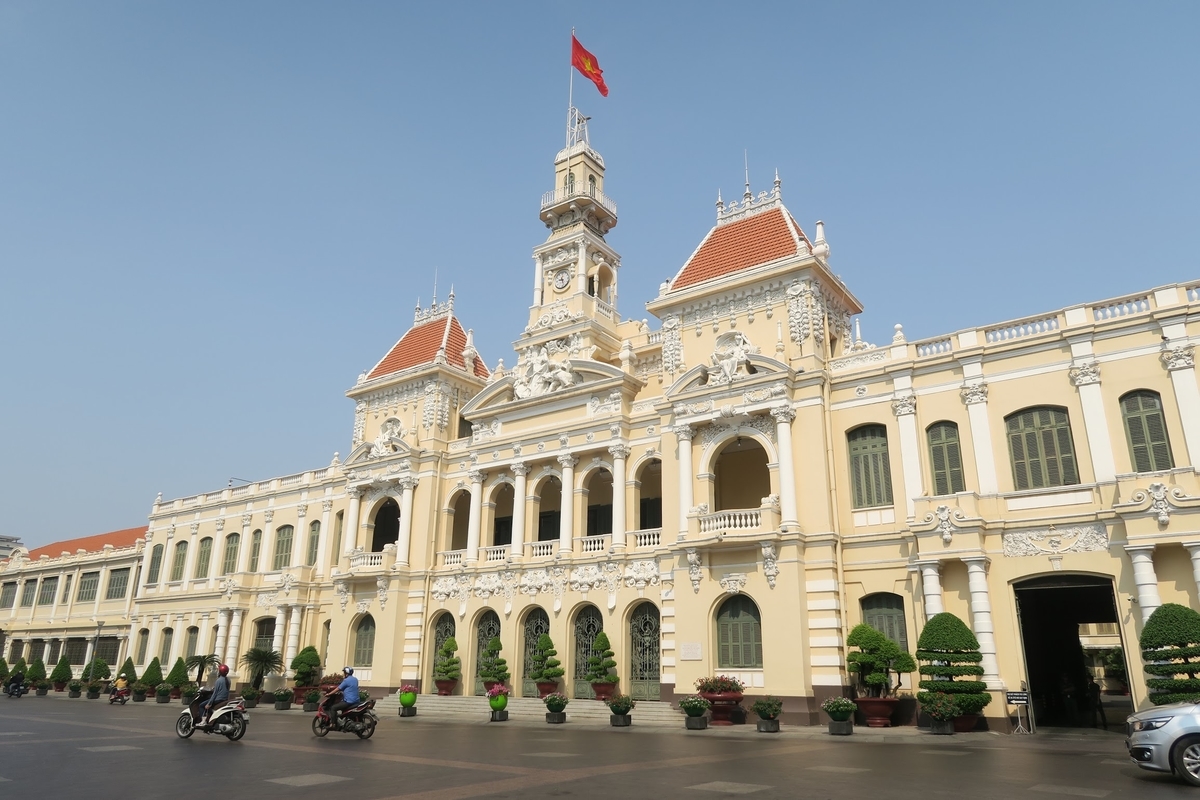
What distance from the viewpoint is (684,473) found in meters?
27.8

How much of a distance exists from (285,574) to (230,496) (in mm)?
7965

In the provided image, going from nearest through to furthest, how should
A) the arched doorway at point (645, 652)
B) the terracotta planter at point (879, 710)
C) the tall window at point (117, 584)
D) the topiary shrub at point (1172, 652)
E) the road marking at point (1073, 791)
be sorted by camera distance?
the road marking at point (1073, 791), the topiary shrub at point (1172, 652), the terracotta planter at point (879, 710), the arched doorway at point (645, 652), the tall window at point (117, 584)

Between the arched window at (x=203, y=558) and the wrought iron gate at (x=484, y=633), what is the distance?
65.8ft

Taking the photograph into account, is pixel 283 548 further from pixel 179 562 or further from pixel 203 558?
pixel 179 562

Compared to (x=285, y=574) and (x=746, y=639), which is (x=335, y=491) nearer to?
(x=285, y=574)

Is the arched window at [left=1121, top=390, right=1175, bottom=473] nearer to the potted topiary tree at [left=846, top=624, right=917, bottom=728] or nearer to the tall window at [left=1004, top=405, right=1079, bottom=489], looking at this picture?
the tall window at [left=1004, top=405, right=1079, bottom=489]

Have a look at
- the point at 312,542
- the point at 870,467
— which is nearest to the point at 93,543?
the point at 312,542

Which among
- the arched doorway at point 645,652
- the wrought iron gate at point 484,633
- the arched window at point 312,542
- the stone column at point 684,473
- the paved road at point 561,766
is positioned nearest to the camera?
the paved road at point 561,766

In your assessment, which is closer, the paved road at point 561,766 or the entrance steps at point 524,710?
the paved road at point 561,766

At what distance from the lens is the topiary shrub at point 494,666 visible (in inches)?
1179

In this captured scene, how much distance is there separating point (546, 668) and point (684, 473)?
27.2ft

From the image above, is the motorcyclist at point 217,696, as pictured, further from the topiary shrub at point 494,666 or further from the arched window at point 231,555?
the arched window at point 231,555

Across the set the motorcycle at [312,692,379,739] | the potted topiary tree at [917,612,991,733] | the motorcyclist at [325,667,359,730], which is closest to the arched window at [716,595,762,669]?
the potted topiary tree at [917,612,991,733]

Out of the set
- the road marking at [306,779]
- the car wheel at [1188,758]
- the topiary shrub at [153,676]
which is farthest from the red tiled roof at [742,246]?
the topiary shrub at [153,676]
